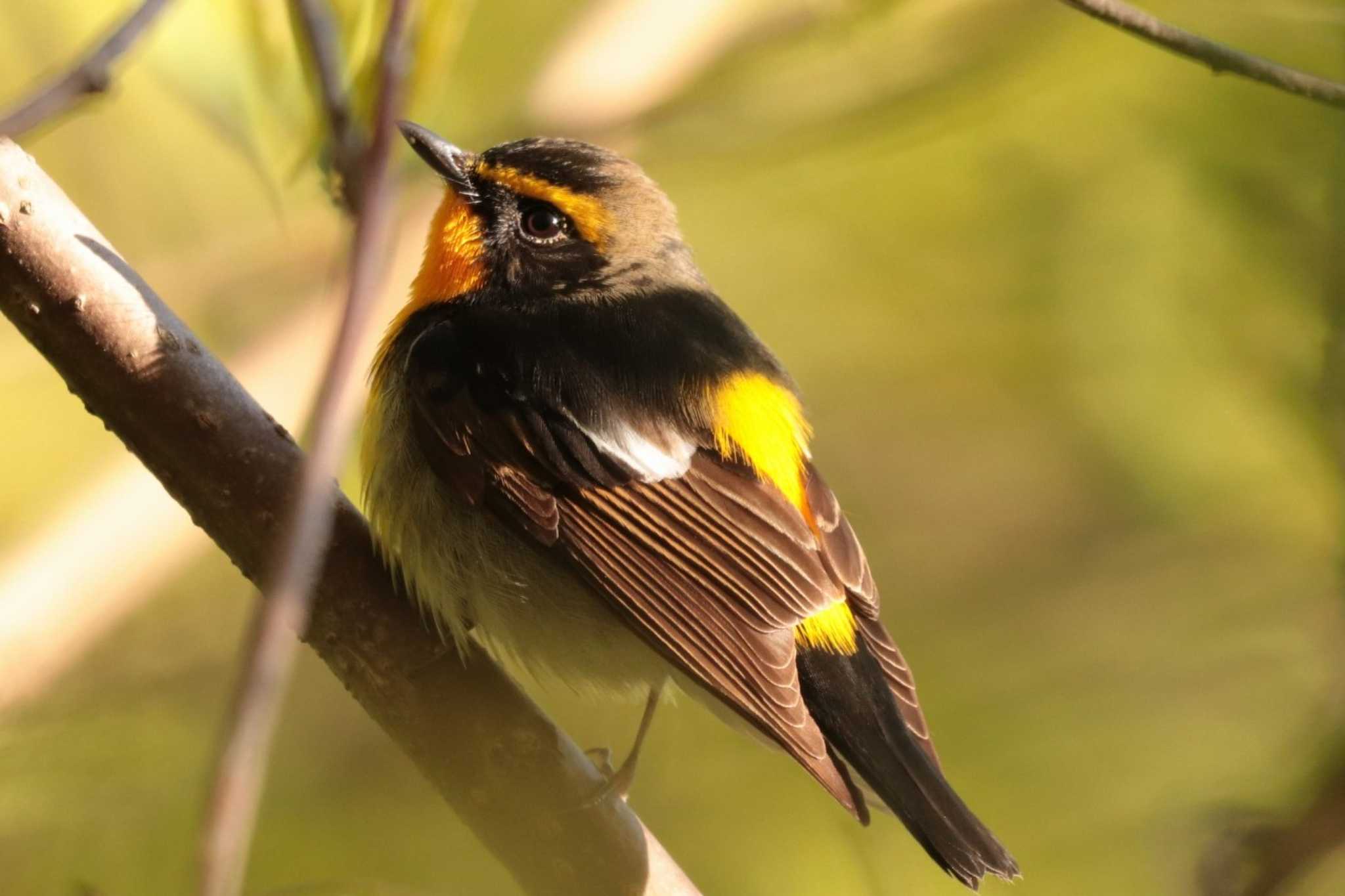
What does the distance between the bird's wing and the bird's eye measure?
1.73 feet

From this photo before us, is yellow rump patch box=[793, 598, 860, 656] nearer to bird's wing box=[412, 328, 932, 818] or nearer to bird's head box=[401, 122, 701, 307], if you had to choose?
bird's wing box=[412, 328, 932, 818]

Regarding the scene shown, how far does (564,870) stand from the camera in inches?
97.3

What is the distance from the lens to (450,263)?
3586mm

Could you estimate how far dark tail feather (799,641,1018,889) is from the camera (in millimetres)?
2688

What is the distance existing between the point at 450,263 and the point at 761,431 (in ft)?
2.91

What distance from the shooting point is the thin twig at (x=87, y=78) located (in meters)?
1.47

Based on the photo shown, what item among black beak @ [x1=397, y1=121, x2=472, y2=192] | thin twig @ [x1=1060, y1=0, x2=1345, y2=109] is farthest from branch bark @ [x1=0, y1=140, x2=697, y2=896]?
thin twig @ [x1=1060, y1=0, x2=1345, y2=109]

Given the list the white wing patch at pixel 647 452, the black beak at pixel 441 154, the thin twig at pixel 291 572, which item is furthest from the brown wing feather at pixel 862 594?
the thin twig at pixel 291 572

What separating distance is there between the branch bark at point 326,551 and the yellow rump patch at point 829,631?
637 mm

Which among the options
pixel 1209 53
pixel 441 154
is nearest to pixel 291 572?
pixel 1209 53

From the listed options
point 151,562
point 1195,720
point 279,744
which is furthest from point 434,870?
point 1195,720

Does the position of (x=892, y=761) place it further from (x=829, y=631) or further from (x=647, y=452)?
(x=647, y=452)

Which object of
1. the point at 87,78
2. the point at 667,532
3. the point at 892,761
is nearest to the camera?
the point at 87,78

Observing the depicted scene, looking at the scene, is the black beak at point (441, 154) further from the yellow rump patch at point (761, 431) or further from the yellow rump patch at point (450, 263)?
the yellow rump patch at point (761, 431)
